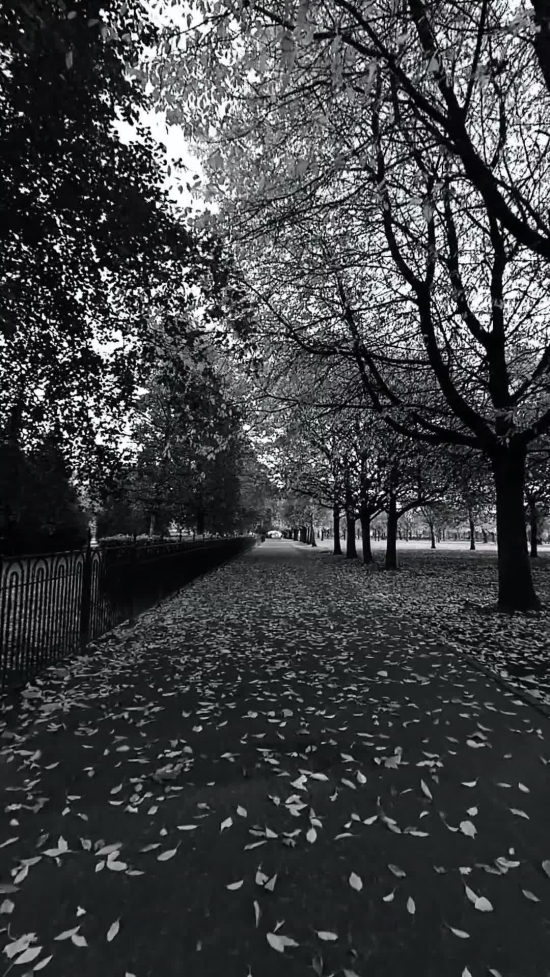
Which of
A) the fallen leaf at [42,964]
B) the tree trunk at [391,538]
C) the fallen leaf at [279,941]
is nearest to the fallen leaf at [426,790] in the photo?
the fallen leaf at [279,941]

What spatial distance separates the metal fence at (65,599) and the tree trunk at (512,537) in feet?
24.7

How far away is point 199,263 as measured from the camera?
7.89 metres

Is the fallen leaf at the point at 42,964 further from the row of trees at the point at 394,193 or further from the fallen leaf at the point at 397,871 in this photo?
the row of trees at the point at 394,193

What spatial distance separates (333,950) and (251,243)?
29.9ft

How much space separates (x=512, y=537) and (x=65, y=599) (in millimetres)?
8597

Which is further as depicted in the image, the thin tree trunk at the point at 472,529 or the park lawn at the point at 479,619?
the thin tree trunk at the point at 472,529

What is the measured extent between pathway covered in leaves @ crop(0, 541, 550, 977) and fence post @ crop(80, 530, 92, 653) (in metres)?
1.57

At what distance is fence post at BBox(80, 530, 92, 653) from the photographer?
762 centimetres

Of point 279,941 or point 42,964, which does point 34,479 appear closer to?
point 42,964

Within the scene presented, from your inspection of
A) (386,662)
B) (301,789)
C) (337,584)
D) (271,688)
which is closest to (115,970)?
(301,789)

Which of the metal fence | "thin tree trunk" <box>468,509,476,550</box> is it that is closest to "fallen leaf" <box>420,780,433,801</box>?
the metal fence

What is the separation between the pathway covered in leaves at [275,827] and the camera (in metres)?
2.16

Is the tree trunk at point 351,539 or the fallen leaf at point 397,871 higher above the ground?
the tree trunk at point 351,539

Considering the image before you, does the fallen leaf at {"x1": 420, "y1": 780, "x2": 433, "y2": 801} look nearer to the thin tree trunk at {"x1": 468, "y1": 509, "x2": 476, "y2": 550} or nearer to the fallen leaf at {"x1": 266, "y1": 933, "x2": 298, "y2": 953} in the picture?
the fallen leaf at {"x1": 266, "y1": 933, "x2": 298, "y2": 953}
